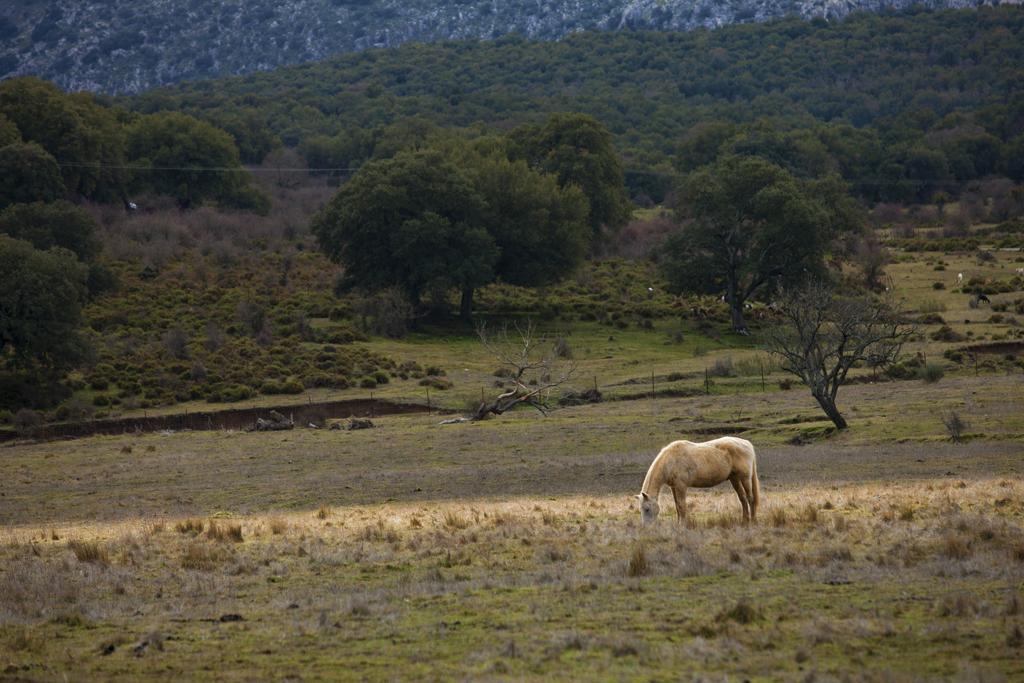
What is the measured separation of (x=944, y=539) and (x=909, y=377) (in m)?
37.0

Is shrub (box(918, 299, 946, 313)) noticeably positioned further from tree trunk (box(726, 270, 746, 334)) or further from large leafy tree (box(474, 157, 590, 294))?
large leafy tree (box(474, 157, 590, 294))

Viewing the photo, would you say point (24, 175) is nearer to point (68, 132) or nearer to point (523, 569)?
point (68, 132)

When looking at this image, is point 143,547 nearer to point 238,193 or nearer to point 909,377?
point 909,377

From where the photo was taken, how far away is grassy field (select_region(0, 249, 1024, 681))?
1101cm

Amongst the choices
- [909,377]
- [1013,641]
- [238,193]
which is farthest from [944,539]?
[238,193]

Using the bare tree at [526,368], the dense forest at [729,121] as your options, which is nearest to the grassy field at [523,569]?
the bare tree at [526,368]

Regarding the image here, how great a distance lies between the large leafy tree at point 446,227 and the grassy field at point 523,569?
37.5m

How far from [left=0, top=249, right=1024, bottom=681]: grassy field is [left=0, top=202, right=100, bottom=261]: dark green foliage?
133 ft

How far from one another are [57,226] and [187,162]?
42.1 meters

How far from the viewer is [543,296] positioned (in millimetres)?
84062

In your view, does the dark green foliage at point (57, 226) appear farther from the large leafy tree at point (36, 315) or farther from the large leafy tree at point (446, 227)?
the large leafy tree at point (36, 315)

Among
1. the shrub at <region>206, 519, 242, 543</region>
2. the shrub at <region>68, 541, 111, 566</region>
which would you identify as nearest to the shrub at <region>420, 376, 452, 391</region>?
the shrub at <region>206, 519, 242, 543</region>

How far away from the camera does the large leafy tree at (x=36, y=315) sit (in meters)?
53.5

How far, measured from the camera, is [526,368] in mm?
48250
